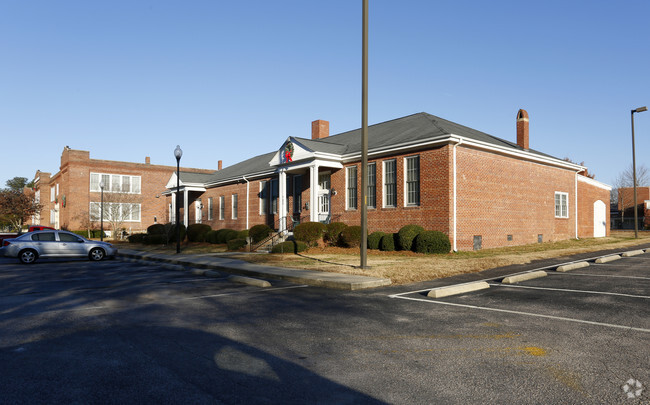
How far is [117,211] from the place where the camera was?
159 feet

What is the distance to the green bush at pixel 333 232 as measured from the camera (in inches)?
899

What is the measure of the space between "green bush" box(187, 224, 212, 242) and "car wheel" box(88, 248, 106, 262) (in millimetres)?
13329

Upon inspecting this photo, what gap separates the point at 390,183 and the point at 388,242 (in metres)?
3.61

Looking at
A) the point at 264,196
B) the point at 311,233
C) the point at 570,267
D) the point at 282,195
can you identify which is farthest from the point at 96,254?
the point at 570,267

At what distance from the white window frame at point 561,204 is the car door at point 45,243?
91.1 ft

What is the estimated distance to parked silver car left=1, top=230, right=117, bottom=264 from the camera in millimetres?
19297

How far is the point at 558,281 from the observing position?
11.1 meters

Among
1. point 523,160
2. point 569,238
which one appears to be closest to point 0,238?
point 523,160

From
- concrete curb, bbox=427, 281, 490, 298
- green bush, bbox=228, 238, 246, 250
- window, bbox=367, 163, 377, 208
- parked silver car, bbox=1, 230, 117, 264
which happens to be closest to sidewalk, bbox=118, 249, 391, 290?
concrete curb, bbox=427, 281, 490, 298

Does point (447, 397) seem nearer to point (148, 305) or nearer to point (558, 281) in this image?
point (148, 305)

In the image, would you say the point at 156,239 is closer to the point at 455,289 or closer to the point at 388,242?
the point at 388,242

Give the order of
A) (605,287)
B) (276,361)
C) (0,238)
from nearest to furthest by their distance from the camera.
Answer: (276,361), (605,287), (0,238)

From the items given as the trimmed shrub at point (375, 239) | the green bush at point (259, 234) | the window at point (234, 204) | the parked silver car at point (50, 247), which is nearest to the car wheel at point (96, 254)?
the parked silver car at point (50, 247)

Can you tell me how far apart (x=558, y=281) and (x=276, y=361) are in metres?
8.77
